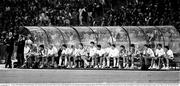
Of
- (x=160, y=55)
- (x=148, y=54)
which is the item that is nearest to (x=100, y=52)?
(x=148, y=54)

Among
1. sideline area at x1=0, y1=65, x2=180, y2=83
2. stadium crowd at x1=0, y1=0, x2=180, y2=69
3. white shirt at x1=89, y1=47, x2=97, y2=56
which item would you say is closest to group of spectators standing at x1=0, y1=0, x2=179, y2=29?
stadium crowd at x1=0, y1=0, x2=180, y2=69

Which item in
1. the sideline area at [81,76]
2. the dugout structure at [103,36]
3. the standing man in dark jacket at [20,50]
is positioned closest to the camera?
the sideline area at [81,76]

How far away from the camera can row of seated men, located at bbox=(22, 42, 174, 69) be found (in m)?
26.0

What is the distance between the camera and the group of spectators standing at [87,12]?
1329 inches

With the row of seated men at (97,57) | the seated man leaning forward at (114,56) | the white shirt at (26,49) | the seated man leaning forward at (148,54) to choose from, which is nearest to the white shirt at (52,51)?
the row of seated men at (97,57)

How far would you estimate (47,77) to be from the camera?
2091cm

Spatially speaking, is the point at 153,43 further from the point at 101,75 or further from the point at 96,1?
the point at 96,1

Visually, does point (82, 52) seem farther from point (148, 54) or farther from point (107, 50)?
point (148, 54)

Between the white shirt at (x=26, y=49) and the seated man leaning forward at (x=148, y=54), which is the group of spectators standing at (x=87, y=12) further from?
the seated man leaning forward at (x=148, y=54)

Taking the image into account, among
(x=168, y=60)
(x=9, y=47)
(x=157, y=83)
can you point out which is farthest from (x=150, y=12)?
(x=157, y=83)

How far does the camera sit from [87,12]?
35.1 metres

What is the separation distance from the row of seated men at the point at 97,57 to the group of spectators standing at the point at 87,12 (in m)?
6.84

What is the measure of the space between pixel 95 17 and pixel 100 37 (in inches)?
299

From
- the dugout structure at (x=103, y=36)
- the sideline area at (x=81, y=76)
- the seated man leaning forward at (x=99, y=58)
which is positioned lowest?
the sideline area at (x=81, y=76)
